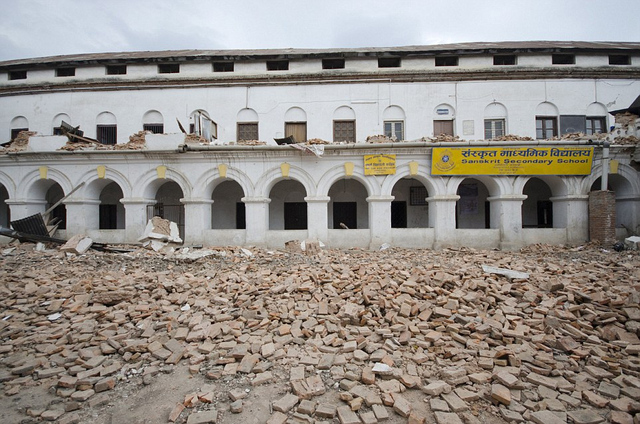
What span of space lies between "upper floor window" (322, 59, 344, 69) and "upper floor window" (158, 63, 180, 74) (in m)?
8.58

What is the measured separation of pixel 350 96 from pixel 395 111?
8.68 feet

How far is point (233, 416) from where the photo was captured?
127 inches

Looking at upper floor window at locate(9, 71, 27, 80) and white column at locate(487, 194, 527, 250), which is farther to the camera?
upper floor window at locate(9, 71, 27, 80)

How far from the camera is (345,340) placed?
4.66 metres

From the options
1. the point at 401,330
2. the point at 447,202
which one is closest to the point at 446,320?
the point at 401,330

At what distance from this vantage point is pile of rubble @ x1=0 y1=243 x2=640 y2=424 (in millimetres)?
3359

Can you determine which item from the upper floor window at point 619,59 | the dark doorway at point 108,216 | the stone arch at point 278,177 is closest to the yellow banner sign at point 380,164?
the stone arch at point 278,177

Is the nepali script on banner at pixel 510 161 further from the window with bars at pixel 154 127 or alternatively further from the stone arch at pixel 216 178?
the window with bars at pixel 154 127

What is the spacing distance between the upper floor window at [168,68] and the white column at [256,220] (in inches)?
415

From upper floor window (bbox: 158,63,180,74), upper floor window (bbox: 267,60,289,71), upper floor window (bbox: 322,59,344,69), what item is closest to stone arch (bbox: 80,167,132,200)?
upper floor window (bbox: 158,63,180,74)

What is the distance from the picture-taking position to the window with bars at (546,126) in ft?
50.3

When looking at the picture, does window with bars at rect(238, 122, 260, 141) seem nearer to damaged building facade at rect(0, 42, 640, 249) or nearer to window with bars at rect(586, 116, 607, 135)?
damaged building facade at rect(0, 42, 640, 249)

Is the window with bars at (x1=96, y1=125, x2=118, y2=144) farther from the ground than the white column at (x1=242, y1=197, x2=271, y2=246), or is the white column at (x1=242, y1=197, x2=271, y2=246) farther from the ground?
the window with bars at (x1=96, y1=125, x2=118, y2=144)

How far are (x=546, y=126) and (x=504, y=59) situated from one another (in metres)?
4.40
